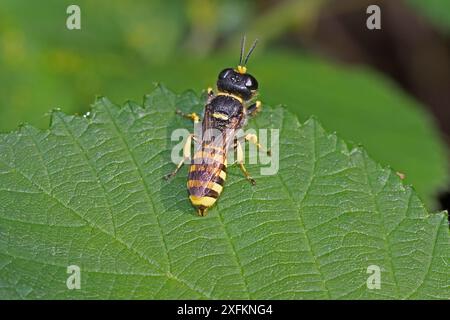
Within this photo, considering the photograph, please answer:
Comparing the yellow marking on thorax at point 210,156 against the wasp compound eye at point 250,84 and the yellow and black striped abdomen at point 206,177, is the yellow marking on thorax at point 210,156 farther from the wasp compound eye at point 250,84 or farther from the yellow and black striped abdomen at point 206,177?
the wasp compound eye at point 250,84

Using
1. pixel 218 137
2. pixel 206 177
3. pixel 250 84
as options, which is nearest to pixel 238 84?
pixel 250 84

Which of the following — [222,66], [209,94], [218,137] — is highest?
[222,66]

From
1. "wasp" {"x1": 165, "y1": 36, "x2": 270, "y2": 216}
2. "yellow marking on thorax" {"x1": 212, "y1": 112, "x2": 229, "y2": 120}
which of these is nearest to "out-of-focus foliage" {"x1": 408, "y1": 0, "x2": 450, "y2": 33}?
"wasp" {"x1": 165, "y1": 36, "x2": 270, "y2": 216}

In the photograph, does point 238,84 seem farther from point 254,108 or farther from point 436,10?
point 436,10

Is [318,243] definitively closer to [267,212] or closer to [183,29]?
[267,212]

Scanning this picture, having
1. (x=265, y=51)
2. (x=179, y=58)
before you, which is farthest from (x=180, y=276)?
(x=265, y=51)

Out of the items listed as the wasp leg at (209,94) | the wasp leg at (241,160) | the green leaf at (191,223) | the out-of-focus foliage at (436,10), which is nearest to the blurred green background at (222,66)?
the out-of-focus foliage at (436,10)

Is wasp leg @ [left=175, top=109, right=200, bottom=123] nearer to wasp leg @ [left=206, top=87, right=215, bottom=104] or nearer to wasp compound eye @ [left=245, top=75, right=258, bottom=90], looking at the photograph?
wasp leg @ [left=206, top=87, right=215, bottom=104]
